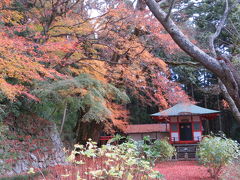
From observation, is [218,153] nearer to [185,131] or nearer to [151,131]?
[185,131]

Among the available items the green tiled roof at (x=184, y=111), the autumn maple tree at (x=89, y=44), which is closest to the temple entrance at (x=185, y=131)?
the green tiled roof at (x=184, y=111)

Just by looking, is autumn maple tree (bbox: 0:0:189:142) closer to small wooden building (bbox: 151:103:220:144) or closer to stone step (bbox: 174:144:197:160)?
small wooden building (bbox: 151:103:220:144)

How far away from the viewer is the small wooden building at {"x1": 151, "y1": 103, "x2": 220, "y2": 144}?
13594 mm

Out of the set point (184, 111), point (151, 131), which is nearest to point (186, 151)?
point (184, 111)

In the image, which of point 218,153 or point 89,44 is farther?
point 89,44

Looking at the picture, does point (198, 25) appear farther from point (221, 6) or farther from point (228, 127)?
point (228, 127)

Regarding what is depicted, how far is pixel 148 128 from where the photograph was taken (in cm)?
1631

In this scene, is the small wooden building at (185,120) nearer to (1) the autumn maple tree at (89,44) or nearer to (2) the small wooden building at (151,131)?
(2) the small wooden building at (151,131)

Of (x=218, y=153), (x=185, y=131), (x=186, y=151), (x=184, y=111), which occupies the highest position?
(x=184, y=111)

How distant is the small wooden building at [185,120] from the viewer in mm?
13594

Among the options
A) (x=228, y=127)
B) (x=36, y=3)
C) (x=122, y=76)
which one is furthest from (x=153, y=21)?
(x=228, y=127)

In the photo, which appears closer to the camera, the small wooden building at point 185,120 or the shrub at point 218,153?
the shrub at point 218,153

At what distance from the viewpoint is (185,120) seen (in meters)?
14.2

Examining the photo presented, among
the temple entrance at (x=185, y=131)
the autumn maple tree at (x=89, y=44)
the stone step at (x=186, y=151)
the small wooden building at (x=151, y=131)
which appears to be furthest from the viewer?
the small wooden building at (x=151, y=131)
